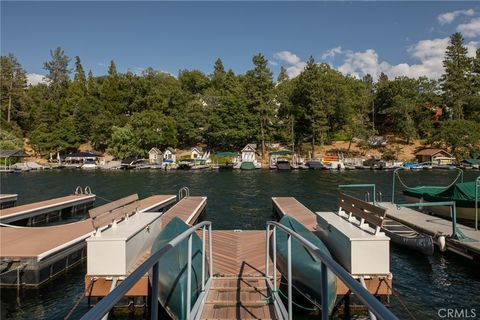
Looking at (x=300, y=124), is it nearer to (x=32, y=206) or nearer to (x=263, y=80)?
(x=263, y=80)

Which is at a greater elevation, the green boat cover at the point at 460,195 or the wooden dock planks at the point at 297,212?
the green boat cover at the point at 460,195

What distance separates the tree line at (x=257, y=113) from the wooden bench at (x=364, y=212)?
62.4 metres

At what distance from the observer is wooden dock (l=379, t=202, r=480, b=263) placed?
38.1ft

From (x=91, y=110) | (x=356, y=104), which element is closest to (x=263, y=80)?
(x=356, y=104)

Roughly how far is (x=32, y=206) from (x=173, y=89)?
7171cm

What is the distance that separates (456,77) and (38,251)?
91.5 metres

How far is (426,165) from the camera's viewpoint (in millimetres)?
62375

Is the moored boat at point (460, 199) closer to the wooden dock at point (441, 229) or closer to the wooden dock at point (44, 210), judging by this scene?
the wooden dock at point (441, 229)

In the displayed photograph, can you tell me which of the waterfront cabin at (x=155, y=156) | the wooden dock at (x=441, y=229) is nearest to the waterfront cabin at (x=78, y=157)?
the waterfront cabin at (x=155, y=156)

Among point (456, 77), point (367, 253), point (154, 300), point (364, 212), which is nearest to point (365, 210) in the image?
point (364, 212)

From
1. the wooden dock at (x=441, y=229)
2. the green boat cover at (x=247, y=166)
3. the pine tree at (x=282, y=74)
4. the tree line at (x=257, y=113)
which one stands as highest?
the pine tree at (x=282, y=74)

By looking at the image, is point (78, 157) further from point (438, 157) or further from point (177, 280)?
point (177, 280)

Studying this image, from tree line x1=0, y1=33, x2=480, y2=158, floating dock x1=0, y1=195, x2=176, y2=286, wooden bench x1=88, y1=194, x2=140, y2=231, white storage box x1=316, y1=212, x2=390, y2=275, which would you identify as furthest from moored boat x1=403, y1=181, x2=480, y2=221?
tree line x1=0, y1=33, x2=480, y2=158

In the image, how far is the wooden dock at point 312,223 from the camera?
742 cm
